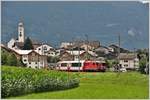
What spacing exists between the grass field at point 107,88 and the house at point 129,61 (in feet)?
0.38

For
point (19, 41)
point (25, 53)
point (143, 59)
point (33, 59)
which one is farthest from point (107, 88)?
point (19, 41)

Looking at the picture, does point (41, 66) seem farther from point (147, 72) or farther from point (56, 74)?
point (147, 72)

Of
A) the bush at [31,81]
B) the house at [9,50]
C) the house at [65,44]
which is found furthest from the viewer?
the house at [65,44]

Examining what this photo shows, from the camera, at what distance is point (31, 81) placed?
5680 millimetres

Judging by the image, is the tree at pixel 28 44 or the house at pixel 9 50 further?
the tree at pixel 28 44

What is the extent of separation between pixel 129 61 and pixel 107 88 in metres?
0.57

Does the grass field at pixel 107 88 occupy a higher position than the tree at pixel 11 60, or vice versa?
the tree at pixel 11 60

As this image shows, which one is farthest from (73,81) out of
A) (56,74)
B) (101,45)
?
(101,45)

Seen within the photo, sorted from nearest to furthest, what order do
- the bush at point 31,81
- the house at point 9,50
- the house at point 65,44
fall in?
1. the house at point 9,50
2. the bush at point 31,81
3. the house at point 65,44

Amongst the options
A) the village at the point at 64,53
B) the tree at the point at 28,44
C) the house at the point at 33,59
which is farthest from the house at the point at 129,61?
the tree at the point at 28,44

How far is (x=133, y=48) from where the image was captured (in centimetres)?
549

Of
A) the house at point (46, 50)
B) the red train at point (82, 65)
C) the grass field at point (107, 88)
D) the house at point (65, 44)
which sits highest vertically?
the house at point (65, 44)

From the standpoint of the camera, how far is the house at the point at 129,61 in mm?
Result: 5520

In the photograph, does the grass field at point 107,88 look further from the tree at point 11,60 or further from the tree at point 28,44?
the tree at point 28,44
